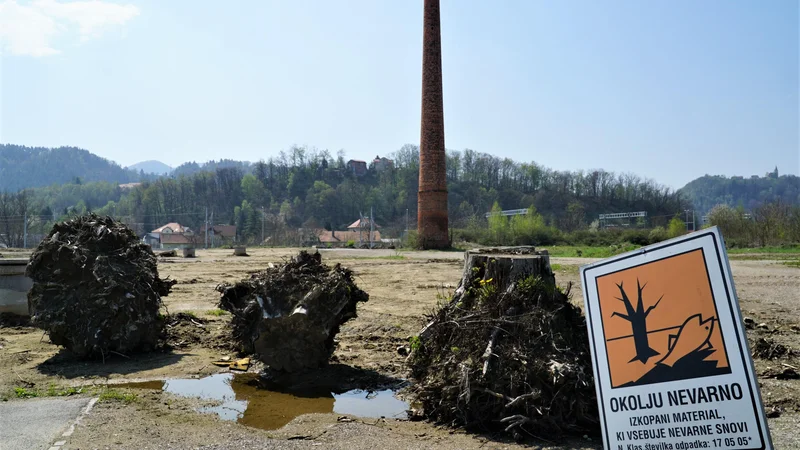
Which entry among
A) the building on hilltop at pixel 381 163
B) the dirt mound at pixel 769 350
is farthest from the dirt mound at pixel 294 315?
the building on hilltop at pixel 381 163

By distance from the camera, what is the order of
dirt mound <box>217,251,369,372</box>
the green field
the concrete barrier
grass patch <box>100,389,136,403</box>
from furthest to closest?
1. the green field
2. the concrete barrier
3. dirt mound <box>217,251,369,372</box>
4. grass patch <box>100,389,136,403</box>

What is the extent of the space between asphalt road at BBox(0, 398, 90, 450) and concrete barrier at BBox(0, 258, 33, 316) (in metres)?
5.05

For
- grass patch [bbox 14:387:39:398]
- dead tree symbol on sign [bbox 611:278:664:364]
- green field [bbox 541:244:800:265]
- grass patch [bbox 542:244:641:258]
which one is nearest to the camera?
dead tree symbol on sign [bbox 611:278:664:364]

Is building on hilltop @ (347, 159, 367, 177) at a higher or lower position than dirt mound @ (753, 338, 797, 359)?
higher

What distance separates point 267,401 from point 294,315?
1.02m

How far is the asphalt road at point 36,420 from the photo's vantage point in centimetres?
454

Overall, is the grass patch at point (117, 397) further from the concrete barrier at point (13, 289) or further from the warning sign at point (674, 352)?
the concrete barrier at point (13, 289)

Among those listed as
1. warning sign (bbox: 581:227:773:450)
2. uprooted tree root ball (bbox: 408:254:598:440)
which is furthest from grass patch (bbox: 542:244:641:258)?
warning sign (bbox: 581:227:773:450)

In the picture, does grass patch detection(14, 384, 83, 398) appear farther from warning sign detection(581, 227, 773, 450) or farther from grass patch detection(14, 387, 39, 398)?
warning sign detection(581, 227, 773, 450)

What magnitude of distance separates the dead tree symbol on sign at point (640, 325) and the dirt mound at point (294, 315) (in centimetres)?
457

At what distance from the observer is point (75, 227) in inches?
321

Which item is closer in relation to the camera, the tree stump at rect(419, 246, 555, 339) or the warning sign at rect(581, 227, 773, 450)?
the warning sign at rect(581, 227, 773, 450)

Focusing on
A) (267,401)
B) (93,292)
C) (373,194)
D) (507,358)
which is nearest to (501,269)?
(507,358)

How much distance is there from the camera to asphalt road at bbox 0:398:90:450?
454cm
